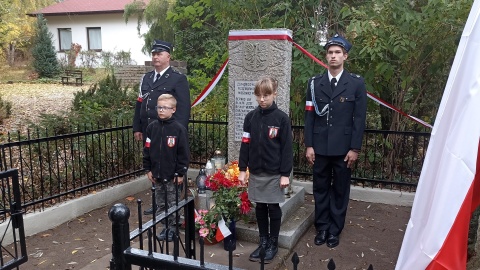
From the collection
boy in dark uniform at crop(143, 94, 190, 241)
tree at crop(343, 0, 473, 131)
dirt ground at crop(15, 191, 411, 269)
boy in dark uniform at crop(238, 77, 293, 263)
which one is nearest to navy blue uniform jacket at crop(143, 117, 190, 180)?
boy in dark uniform at crop(143, 94, 190, 241)

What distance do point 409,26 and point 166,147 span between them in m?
3.16

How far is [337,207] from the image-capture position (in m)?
3.94

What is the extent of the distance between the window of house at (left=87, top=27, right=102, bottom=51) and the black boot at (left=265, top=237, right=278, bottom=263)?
25850mm

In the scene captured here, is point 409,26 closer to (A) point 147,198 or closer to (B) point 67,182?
(A) point 147,198

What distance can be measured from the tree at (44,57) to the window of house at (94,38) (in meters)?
4.30

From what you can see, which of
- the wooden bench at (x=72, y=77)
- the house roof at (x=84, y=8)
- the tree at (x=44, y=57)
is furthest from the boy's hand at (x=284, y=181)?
the house roof at (x=84, y=8)

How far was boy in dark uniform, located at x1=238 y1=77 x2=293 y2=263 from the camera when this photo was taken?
11.0 ft

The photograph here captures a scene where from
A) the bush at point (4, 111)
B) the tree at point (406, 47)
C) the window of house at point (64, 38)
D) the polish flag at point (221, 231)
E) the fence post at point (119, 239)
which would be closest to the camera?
the fence post at point (119, 239)

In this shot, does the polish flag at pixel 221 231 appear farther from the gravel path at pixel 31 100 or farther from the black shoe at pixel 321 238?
the gravel path at pixel 31 100

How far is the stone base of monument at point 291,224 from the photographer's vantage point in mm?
3800

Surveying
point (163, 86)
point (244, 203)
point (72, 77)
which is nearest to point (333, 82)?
point (244, 203)

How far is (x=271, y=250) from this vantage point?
3518 millimetres

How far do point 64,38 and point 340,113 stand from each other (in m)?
28.4

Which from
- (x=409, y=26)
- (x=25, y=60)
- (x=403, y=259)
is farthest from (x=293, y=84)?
(x=25, y=60)
